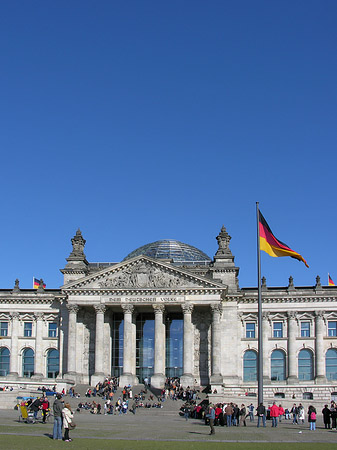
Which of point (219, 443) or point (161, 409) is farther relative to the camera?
point (161, 409)

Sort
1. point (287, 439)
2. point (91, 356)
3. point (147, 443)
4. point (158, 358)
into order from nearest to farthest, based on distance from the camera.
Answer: point (147, 443) < point (287, 439) < point (158, 358) < point (91, 356)

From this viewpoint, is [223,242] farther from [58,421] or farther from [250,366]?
[58,421]

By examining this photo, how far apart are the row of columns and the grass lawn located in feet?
158

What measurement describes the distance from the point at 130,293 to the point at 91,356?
403 inches

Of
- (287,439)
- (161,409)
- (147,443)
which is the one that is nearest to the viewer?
(147,443)

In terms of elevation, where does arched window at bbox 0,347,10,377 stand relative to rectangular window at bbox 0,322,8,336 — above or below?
below

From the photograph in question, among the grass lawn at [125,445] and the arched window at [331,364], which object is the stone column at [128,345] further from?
the grass lawn at [125,445]

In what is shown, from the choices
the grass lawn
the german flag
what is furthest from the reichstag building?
the grass lawn

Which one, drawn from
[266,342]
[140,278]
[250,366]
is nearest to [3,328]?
[140,278]

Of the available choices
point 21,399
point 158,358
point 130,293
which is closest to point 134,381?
point 158,358

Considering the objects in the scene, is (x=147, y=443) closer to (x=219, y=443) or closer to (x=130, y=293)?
(x=219, y=443)

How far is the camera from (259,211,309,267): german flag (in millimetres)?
47812

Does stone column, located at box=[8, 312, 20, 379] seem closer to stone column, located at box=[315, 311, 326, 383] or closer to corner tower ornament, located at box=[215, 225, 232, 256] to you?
corner tower ornament, located at box=[215, 225, 232, 256]

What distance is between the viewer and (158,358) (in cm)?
8006
